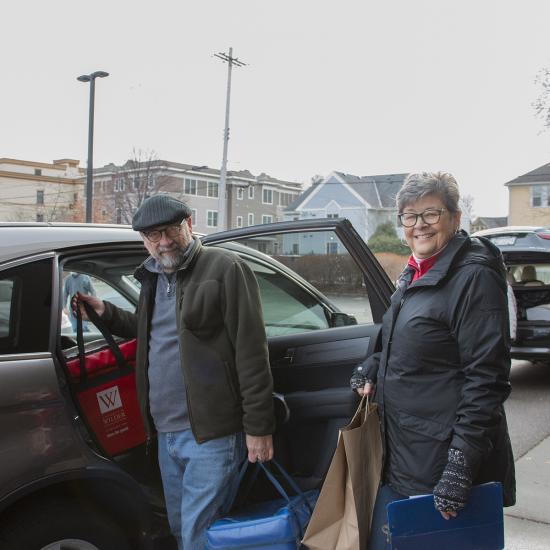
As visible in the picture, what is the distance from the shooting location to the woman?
2.00 metres

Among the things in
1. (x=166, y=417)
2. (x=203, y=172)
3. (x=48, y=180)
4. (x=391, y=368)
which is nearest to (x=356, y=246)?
(x=391, y=368)

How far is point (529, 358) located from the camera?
759 centimetres

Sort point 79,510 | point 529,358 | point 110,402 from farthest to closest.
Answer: point 529,358, point 110,402, point 79,510

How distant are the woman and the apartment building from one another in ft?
139

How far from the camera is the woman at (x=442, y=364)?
A: 2.00 m

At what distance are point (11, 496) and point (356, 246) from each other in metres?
1.82

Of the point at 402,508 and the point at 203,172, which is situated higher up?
the point at 203,172

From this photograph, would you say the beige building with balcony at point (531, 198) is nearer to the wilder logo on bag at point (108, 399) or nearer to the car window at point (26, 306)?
the wilder logo on bag at point (108, 399)

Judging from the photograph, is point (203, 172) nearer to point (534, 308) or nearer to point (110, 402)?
point (534, 308)

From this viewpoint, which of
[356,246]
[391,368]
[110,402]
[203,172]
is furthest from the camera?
[203,172]

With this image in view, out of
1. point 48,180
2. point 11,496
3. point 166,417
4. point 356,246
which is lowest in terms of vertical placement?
point 11,496

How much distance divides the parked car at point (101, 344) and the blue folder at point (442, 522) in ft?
2.37

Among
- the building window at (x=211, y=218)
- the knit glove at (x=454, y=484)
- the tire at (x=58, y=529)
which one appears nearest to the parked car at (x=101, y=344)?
the tire at (x=58, y=529)

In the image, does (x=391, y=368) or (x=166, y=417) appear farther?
(x=166, y=417)
